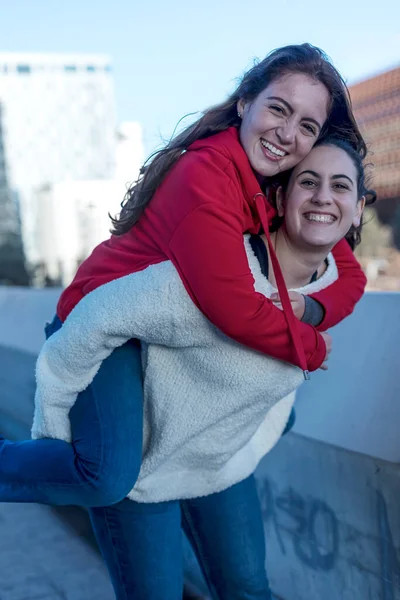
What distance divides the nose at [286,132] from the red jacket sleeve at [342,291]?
15.5 inches

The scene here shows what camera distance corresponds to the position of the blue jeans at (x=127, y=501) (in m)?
1.73

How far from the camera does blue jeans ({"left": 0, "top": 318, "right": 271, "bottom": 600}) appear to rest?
1.73 m

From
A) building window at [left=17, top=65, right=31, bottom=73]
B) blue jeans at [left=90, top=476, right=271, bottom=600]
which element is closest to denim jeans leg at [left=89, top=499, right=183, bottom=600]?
blue jeans at [left=90, top=476, right=271, bottom=600]

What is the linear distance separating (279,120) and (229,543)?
1095 mm

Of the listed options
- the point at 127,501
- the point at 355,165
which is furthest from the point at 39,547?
the point at 355,165

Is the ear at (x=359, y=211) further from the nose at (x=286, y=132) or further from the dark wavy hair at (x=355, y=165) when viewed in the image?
the nose at (x=286, y=132)

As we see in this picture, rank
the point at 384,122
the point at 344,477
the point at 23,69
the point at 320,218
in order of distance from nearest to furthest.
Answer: the point at 320,218 → the point at 344,477 → the point at 384,122 → the point at 23,69

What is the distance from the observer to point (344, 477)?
2182mm

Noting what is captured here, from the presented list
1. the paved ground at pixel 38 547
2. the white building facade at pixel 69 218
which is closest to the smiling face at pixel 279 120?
the paved ground at pixel 38 547

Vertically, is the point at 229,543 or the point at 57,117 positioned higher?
the point at 57,117

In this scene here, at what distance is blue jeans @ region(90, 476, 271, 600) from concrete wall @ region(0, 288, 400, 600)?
0.31 m

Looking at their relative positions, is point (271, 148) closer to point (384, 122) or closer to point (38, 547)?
point (38, 547)

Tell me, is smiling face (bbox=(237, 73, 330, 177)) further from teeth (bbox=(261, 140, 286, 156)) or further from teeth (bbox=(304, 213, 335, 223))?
teeth (bbox=(304, 213, 335, 223))

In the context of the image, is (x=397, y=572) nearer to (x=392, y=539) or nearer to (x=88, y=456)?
(x=392, y=539)
